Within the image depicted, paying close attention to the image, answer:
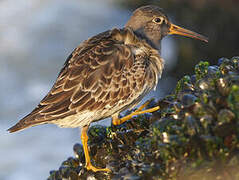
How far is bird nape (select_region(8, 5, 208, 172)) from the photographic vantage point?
4.50m

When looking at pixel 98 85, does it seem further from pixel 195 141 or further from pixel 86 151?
pixel 195 141

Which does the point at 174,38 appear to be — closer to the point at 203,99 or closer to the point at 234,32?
the point at 234,32

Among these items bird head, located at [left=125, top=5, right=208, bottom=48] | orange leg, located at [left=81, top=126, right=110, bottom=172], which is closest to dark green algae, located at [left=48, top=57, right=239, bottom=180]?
orange leg, located at [left=81, top=126, right=110, bottom=172]

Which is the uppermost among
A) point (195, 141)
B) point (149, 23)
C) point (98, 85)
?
point (149, 23)

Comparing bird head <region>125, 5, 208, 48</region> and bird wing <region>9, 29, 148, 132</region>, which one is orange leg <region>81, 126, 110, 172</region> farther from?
bird head <region>125, 5, 208, 48</region>

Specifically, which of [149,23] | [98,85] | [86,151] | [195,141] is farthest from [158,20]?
[195,141]

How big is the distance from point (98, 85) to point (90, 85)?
9 centimetres

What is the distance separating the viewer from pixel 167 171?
3199 millimetres

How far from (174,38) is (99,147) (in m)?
6.95

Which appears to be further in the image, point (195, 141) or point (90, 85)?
point (90, 85)

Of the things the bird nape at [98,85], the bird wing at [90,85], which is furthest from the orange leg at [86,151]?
the bird wing at [90,85]

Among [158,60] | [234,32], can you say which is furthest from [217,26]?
[158,60]

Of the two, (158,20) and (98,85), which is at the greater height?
(158,20)

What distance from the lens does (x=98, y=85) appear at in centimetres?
454
